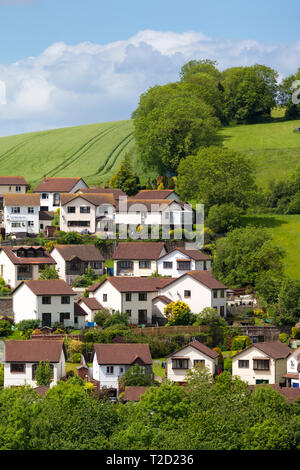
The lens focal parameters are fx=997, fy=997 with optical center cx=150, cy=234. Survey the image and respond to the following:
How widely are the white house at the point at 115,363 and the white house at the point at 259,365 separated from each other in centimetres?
677

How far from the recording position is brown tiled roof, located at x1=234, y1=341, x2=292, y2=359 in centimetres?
7088

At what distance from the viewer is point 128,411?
58906 millimetres

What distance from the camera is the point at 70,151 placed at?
16238 cm

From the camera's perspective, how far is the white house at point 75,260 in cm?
9006

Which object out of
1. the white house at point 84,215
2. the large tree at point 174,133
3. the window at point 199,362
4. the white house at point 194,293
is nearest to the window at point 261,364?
the window at point 199,362

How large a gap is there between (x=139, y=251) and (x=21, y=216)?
18834mm

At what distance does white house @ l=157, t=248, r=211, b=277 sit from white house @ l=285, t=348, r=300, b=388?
1903cm

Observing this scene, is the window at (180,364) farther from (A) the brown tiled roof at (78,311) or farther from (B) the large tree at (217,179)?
(B) the large tree at (217,179)

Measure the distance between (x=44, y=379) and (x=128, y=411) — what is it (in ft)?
34.0

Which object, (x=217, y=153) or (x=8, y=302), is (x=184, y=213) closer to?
(x=217, y=153)

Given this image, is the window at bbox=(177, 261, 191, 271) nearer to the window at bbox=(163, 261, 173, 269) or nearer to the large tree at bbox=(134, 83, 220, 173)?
the window at bbox=(163, 261, 173, 269)

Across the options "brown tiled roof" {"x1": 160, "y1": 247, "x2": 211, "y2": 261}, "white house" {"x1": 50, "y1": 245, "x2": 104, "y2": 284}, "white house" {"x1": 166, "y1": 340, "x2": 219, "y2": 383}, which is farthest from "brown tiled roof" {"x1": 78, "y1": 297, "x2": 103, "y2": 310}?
"white house" {"x1": 166, "y1": 340, "x2": 219, "y2": 383}

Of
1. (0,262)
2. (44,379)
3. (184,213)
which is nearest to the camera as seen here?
(44,379)
